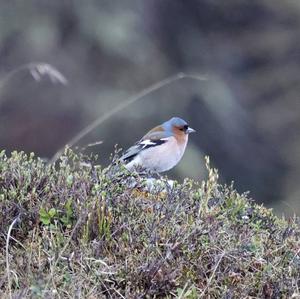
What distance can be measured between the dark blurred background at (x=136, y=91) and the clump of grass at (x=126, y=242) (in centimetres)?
1023

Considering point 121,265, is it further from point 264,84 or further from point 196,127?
point 264,84

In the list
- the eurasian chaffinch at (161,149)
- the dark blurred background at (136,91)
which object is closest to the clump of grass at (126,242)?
the eurasian chaffinch at (161,149)

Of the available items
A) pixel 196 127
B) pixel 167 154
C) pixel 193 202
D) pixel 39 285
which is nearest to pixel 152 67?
pixel 196 127

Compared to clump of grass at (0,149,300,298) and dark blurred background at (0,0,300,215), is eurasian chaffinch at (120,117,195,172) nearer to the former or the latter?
clump of grass at (0,149,300,298)

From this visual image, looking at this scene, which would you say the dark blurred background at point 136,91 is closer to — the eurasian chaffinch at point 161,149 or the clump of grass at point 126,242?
the eurasian chaffinch at point 161,149

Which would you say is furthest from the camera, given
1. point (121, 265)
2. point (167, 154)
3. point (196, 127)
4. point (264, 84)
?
point (264, 84)

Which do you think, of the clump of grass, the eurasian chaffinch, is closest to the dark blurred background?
the eurasian chaffinch

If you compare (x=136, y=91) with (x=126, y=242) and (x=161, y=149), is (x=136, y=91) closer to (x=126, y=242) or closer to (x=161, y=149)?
(x=161, y=149)

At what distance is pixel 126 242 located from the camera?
20.0 ft

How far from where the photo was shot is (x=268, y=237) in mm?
6578

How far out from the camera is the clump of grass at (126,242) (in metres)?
5.78

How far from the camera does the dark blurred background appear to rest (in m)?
17.8

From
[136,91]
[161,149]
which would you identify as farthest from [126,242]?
[136,91]

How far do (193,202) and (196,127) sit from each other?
11639mm
